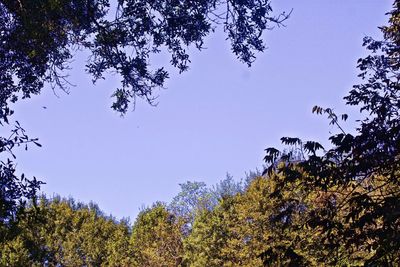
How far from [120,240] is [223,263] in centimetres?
1038

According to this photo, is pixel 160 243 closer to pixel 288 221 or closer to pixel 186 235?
pixel 186 235

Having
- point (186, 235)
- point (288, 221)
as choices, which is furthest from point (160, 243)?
point (288, 221)

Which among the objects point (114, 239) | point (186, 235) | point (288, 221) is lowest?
point (288, 221)

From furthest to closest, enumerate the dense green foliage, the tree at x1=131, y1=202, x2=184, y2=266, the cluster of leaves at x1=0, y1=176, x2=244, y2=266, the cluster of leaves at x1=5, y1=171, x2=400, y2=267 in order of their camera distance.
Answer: the cluster of leaves at x1=0, y1=176, x2=244, y2=266, the tree at x1=131, y1=202, x2=184, y2=266, the cluster of leaves at x1=5, y1=171, x2=400, y2=267, the dense green foliage

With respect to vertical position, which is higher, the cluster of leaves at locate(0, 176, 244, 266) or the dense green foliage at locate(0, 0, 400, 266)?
the cluster of leaves at locate(0, 176, 244, 266)

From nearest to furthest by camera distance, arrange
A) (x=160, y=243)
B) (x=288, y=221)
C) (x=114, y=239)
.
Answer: (x=288, y=221) → (x=160, y=243) → (x=114, y=239)

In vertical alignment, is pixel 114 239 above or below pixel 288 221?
above

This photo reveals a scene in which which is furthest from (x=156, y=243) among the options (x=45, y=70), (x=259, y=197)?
(x=45, y=70)

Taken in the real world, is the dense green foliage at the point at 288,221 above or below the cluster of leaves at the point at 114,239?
below

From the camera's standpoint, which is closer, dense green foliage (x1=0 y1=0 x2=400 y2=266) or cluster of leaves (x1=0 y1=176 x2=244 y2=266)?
dense green foliage (x1=0 y1=0 x2=400 y2=266)

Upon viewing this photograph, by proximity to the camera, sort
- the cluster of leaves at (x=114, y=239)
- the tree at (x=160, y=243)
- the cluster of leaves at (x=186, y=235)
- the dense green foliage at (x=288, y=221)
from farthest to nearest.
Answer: the cluster of leaves at (x=114, y=239), the tree at (x=160, y=243), the cluster of leaves at (x=186, y=235), the dense green foliage at (x=288, y=221)

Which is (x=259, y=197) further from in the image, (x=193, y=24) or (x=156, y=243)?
(x=193, y=24)

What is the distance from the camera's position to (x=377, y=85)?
8.11 m

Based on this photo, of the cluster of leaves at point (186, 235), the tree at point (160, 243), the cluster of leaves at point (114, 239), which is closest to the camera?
the cluster of leaves at point (186, 235)
